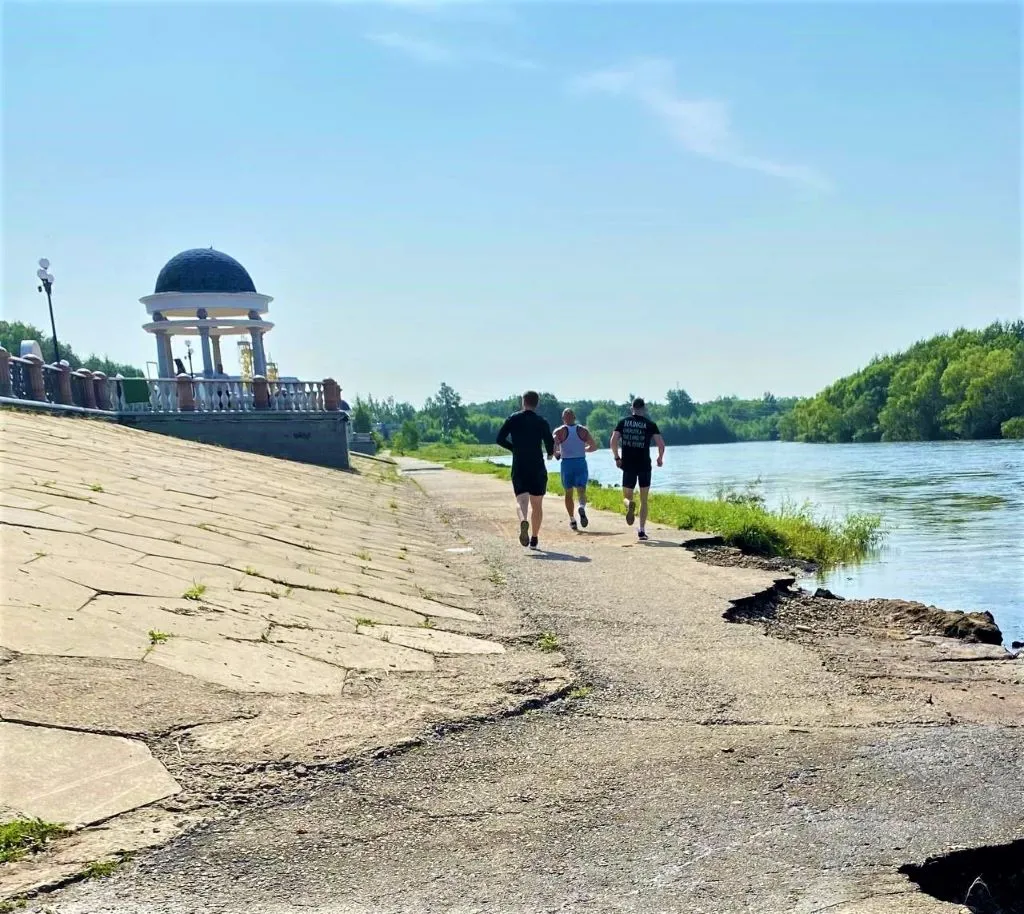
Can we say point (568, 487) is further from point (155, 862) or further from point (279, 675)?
point (155, 862)

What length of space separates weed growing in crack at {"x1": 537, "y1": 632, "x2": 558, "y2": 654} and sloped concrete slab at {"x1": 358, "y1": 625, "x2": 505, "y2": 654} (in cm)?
24

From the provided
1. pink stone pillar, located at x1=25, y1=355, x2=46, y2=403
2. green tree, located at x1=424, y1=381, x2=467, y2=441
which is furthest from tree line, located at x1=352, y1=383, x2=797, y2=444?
pink stone pillar, located at x1=25, y1=355, x2=46, y2=403

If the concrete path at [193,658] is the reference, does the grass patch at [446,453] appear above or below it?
above

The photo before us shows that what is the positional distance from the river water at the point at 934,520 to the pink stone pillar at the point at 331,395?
34.8 ft

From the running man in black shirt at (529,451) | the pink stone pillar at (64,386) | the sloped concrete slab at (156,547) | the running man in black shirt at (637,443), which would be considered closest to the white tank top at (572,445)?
the running man in black shirt at (637,443)

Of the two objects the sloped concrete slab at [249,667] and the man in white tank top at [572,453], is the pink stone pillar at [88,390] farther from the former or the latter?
the sloped concrete slab at [249,667]

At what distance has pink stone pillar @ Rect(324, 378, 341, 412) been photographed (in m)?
21.2

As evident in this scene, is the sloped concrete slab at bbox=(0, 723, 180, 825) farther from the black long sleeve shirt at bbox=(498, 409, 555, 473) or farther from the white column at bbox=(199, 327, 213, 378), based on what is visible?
the white column at bbox=(199, 327, 213, 378)

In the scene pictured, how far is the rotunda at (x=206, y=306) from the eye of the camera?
86.2ft

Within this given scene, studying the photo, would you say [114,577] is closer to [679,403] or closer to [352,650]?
[352,650]

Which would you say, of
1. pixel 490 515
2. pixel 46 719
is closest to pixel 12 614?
pixel 46 719

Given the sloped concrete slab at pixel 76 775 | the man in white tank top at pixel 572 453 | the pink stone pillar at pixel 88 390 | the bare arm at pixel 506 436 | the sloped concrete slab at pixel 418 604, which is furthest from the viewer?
the pink stone pillar at pixel 88 390

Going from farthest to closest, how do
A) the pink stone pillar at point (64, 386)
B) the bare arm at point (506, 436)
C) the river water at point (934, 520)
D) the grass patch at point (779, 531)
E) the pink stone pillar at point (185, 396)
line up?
the pink stone pillar at point (185, 396) → the pink stone pillar at point (64, 386) → the grass patch at point (779, 531) → the river water at point (934, 520) → the bare arm at point (506, 436)

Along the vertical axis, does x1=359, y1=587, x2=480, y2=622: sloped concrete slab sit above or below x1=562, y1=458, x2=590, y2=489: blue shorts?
below
